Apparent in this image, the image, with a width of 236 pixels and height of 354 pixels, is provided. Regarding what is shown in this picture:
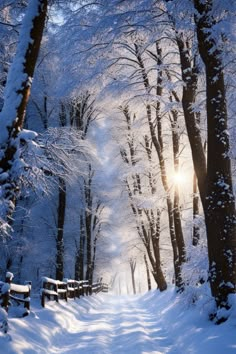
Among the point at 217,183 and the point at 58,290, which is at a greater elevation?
the point at 217,183

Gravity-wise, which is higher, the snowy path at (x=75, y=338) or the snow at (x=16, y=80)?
the snow at (x=16, y=80)

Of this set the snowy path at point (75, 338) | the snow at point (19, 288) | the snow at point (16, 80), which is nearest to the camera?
the snow at point (16, 80)

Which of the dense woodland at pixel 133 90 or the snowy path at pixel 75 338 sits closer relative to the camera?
the dense woodland at pixel 133 90

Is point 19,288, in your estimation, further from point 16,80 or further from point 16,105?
point 16,80

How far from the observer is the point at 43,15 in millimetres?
7293

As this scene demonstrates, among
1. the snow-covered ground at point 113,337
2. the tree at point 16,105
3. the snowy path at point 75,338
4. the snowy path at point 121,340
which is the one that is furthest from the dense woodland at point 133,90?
the snowy path at point 75,338

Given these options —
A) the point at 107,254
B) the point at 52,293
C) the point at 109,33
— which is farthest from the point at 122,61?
the point at 107,254

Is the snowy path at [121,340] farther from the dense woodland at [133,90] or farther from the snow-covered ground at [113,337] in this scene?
the dense woodland at [133,90]

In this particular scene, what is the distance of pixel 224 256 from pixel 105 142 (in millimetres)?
18015

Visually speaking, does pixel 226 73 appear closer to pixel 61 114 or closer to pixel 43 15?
pixel 43 15

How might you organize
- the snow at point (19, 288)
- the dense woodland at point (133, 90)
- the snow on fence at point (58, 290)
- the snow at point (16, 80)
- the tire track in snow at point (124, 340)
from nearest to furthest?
the snow at point (16, 80) → the dense woodland at point (133, 90) → the tire track in snow at point (124, 340) → the snow at point (19, 288) → the snow on fence at point (58, 290)

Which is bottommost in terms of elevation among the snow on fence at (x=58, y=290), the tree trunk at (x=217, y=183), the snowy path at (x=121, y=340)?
the snowy path at (x=121, y=340)

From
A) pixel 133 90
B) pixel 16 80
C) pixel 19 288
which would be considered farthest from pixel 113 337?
pixel 133 90

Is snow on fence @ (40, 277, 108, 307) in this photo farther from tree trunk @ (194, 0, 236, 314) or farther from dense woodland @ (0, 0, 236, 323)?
tree trunk @ (194, 0, 236, 314)
